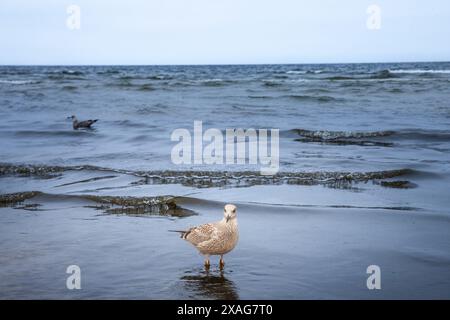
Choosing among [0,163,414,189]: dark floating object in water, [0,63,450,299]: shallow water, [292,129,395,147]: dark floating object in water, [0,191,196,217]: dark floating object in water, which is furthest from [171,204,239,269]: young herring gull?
[292,129,395,147]: dark floating object in water

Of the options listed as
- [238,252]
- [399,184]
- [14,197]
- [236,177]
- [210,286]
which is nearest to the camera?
[210,286]

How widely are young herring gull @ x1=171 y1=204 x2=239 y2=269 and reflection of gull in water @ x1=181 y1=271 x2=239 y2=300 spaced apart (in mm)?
207

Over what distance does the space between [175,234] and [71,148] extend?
7.27 meters

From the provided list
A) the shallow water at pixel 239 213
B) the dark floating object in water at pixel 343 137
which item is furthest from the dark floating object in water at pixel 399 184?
the dark floating object in water at pixel 343 137

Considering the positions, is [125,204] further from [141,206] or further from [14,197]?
[14,197]

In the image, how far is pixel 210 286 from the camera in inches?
196

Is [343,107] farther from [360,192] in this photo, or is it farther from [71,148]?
[360,192]

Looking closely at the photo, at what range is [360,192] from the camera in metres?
8.51

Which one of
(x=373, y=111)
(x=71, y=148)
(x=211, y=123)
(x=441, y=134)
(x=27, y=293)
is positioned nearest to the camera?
(x=27, y=293)

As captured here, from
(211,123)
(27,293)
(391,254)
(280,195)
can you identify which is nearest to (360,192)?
(280,195)

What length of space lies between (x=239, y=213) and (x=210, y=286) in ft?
7.94

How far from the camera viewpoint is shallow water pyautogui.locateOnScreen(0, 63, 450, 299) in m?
5.04

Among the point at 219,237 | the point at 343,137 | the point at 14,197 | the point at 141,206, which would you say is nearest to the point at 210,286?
the point at 219,237

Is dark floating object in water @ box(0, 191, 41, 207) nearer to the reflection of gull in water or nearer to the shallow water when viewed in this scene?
the shallow water
